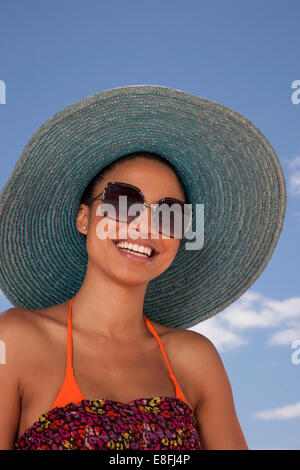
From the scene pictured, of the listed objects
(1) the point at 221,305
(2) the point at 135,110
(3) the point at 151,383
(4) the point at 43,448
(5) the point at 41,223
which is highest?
(2) the point at 135,110

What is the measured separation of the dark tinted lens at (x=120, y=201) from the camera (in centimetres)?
261

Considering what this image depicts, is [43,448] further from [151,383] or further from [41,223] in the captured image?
[41,223]

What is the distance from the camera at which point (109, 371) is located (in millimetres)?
2484

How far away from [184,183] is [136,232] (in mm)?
606

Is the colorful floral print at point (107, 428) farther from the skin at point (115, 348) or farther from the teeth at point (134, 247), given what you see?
the teeth at point (134, 247)

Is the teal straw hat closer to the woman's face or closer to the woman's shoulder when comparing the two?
the woman's face

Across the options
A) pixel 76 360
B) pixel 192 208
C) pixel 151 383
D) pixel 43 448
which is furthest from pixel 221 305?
pixel 43 448

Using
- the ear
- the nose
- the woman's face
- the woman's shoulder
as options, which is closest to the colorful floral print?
the woman's shoulder

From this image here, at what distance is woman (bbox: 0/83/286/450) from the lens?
86.7 inches

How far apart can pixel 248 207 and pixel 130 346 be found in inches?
38.5

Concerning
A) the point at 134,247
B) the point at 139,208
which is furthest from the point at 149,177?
the point at 134,247

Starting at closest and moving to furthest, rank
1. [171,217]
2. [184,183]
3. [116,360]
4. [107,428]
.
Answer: [107,428] < [116,360] < [171,217] < [184,183]

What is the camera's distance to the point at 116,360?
101 inches

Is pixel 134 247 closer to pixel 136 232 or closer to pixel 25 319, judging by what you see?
pixel 136 232
